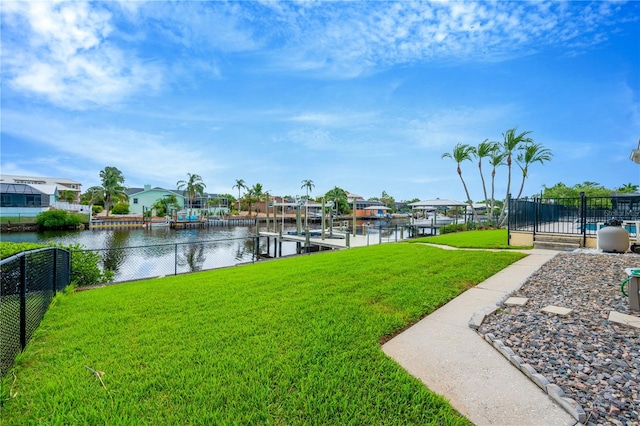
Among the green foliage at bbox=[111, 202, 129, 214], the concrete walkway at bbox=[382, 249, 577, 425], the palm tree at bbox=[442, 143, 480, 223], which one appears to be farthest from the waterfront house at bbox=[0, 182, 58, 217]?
the concrete walkway at bbox=[382, 249, 577, 425]

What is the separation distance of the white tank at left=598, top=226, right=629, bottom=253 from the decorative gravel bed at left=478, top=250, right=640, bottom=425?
395 centimetres

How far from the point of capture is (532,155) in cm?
2494

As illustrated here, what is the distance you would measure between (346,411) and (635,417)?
6.86 feet

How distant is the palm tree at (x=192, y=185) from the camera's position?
6849 cm

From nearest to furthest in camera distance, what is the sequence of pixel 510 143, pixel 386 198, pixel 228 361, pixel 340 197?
pixel 228 361 → pixel 510 143 → pixel 340 197 → pixel 386 198

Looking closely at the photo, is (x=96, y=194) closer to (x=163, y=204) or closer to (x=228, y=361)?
(x=163, y=204)

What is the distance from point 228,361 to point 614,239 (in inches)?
442

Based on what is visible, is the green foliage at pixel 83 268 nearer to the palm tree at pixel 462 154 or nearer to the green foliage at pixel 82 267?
the green foliage at pixel 82 267

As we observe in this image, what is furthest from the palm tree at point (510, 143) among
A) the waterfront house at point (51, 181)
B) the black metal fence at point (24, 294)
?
the waterfront house at point (51, 181)

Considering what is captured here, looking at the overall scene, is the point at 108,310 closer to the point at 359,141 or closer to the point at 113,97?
the point at 113,97

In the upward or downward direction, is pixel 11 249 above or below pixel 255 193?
below

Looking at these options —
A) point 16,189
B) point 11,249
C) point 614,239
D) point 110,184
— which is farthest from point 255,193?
point 614,239

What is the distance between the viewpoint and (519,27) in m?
11.0

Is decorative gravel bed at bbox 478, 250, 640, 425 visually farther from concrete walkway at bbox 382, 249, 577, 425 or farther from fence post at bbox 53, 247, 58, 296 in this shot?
fence post at bbox 53, 247, 58, 296
